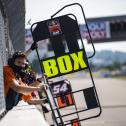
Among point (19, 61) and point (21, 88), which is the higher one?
point (19, 61)

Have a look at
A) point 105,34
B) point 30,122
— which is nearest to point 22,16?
point 30,122

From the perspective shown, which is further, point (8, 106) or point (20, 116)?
point (8, 106)

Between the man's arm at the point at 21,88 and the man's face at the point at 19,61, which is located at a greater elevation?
the man's face at the point at 19,61

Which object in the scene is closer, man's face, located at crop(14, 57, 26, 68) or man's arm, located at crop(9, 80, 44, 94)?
man's arm, located at crop(9, 80, 44, 94)

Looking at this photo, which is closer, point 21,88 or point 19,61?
point 21,88

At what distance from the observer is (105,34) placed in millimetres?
63406

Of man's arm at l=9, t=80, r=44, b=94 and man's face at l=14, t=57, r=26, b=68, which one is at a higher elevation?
man's face at l=14, t=57, r=26, b=68

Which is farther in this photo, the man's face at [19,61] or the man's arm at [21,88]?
the man's face at [19,61]

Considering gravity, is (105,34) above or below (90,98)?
below

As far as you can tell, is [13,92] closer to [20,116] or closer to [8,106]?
[8,106]

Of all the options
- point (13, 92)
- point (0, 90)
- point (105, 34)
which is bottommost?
point (105, 34)

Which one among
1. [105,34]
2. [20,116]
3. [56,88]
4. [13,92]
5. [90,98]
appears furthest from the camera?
[105,34]

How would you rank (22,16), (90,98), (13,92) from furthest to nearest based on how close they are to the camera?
1. (22,16)
2. (90,98)
3. (13,92)

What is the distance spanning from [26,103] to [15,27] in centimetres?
246
